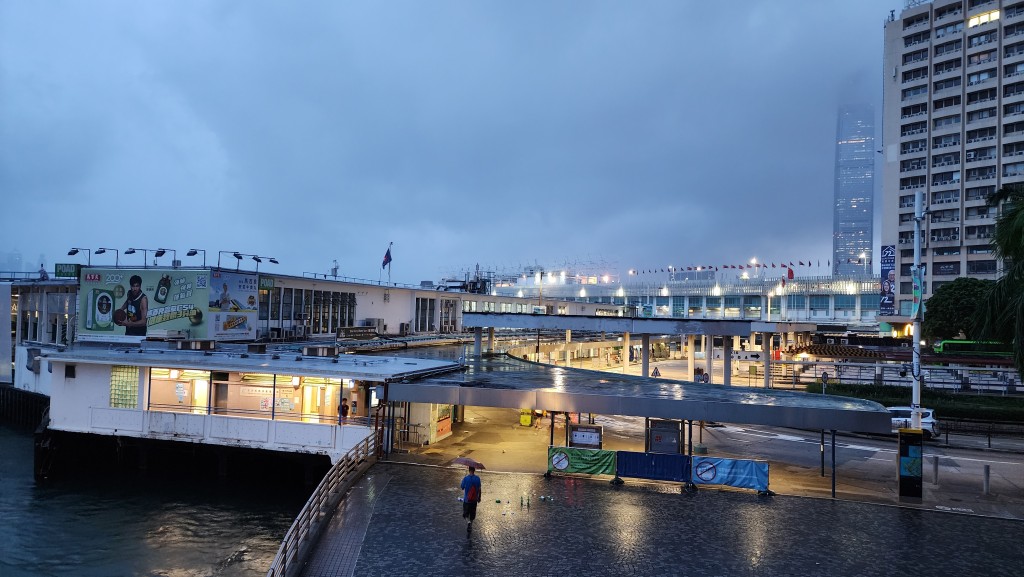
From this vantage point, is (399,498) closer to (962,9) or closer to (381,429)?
(381,429)

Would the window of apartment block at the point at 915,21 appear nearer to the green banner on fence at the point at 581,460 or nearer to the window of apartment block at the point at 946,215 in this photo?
the window of apartment block at the point at 946,215

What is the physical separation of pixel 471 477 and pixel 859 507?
12691 millimetres

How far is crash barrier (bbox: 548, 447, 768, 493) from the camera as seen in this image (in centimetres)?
2169

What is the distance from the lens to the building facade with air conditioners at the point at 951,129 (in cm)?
9594

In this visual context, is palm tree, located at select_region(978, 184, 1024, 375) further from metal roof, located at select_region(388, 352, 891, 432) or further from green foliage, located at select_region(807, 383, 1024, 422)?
green foliage, located at select_region(807, 383, 1024, 422)

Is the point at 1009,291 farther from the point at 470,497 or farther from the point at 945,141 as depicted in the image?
the point at 945,141

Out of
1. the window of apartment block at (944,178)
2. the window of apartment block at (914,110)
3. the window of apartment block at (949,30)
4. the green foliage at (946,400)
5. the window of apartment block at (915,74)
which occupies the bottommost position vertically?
the green foliage at (946,400)

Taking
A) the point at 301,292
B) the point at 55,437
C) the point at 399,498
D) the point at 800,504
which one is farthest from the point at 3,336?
the point at 800,504

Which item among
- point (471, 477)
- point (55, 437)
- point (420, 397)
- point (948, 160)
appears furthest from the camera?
point (948, 160)

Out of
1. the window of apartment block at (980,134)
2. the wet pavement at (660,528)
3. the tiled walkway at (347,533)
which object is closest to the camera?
the tiled walkway at (347,533)

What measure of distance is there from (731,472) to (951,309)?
7161 cm

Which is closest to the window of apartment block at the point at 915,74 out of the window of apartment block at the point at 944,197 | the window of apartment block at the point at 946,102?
the window of apartment block at the point at 946,102

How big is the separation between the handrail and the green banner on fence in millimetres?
7074

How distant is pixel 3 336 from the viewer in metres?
55.3
